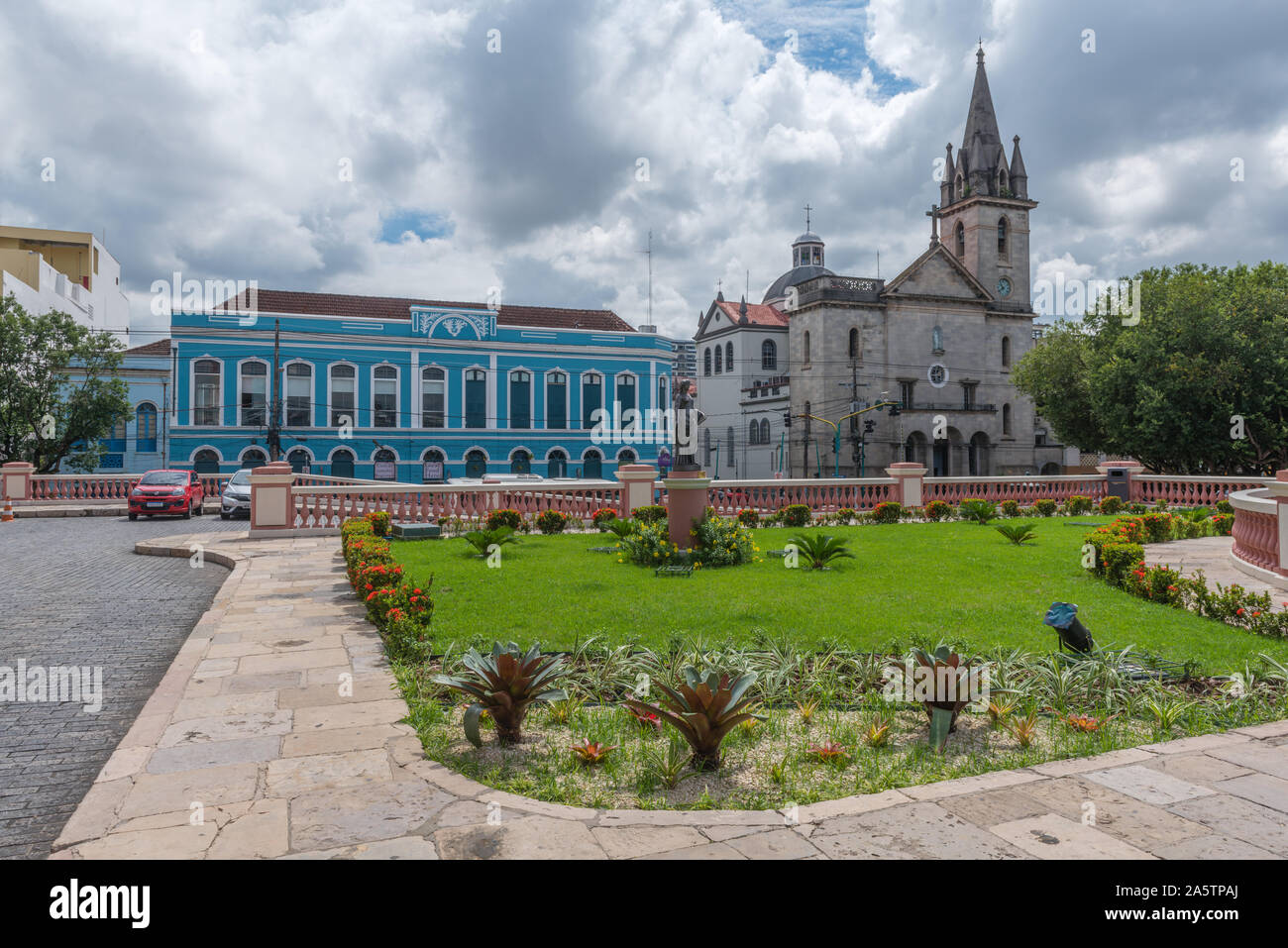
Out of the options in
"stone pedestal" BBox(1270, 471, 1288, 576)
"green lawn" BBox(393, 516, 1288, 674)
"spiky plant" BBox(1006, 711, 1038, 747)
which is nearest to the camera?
"spiky plant" BBox(1006, 711, 1038, 747)

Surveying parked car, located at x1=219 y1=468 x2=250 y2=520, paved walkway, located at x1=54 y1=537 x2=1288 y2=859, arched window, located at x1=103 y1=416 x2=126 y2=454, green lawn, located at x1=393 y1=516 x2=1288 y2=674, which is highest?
arched window, located at x1=103 y1=416 x2=126 y2=454

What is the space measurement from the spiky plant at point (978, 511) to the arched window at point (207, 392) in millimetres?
34423

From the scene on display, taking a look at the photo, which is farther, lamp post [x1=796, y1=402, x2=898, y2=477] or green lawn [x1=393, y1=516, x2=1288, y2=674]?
lamp post [x1=796, y1=402, x2=898, y2=477]

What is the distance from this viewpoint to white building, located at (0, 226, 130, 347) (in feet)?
124

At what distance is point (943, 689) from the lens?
505 centimetres

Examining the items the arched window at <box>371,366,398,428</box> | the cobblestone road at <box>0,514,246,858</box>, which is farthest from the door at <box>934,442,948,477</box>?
the cobblestone road at <box>0,514,246,858</box>

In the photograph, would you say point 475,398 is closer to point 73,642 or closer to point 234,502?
point 234,502

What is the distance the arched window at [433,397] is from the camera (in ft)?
140

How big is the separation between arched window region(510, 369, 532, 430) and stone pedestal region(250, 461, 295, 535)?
26.5m

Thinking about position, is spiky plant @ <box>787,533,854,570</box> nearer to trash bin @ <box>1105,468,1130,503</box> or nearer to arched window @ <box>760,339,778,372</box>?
trash bin @ <box>1105,468,1130,503</box>

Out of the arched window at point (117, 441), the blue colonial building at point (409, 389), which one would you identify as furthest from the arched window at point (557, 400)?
the arched window at point (117, 441)

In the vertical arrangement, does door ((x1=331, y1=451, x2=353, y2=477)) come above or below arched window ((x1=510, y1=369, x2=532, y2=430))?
below

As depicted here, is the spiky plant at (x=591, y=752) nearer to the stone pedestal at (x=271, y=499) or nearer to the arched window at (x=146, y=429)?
the stone pedestal at (x=271, y=499)

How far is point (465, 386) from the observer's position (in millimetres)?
43375
